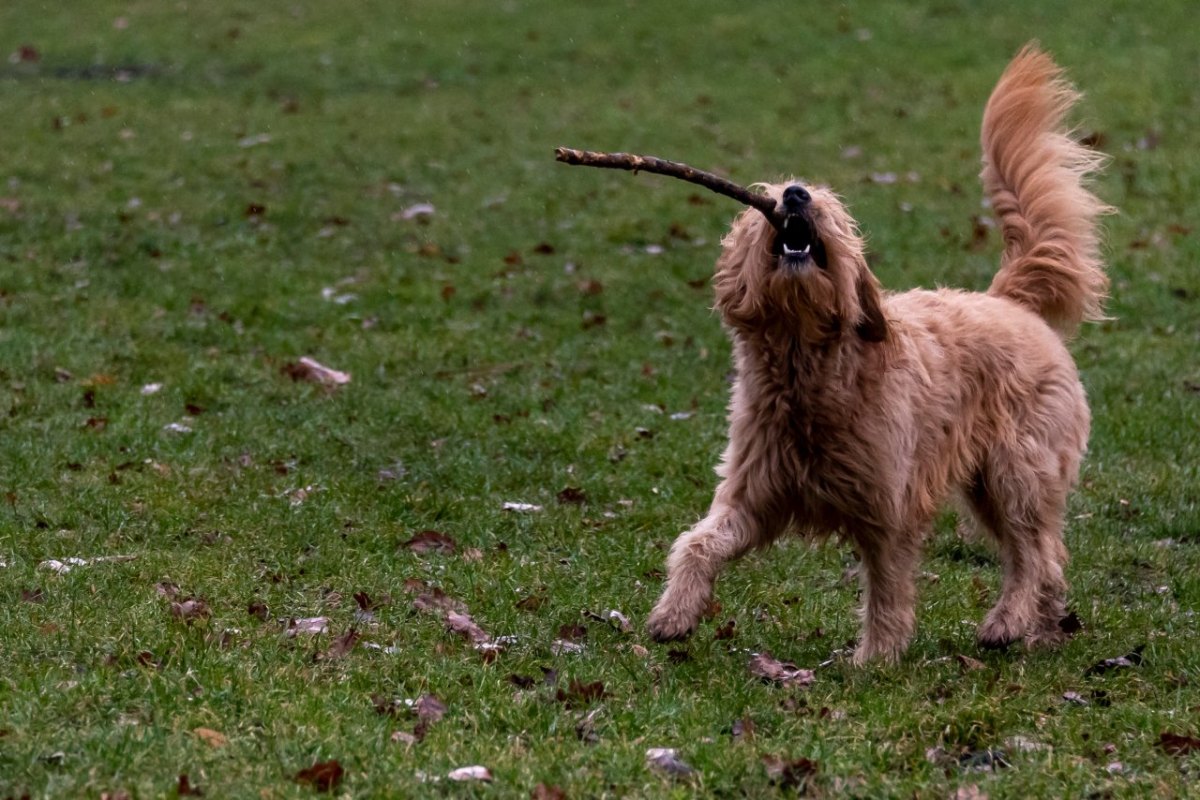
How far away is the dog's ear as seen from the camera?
18.6ft

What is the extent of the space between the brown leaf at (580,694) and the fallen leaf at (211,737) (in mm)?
1139

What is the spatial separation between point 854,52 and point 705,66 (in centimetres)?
197

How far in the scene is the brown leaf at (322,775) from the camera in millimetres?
4324

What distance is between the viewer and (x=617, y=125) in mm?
18031

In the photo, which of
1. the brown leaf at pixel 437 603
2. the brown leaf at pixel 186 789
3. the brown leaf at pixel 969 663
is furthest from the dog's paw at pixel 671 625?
the brown leaf at pixel 186 789

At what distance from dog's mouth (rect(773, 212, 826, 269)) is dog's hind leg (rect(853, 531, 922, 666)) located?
3.83 ft

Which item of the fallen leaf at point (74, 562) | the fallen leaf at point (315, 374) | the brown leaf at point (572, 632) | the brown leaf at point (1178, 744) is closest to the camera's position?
the brown leaf at point (1178, 744)

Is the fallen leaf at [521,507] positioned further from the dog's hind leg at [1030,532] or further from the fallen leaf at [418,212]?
the fallen leaf at [418,212]

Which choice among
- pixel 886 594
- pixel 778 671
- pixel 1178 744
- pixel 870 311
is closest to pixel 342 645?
pixel 778 671

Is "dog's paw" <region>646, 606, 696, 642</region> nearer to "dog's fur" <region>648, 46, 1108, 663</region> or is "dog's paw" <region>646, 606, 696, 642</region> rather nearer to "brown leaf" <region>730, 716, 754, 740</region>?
"dog's fur" <region>648, 46, 1108, 663</region>

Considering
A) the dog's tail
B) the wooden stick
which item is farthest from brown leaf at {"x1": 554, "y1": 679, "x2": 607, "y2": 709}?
the dog's tail

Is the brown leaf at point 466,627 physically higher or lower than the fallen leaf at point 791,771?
lower

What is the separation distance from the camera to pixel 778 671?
571 centimetres

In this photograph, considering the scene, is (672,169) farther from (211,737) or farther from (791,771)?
(211,737)
